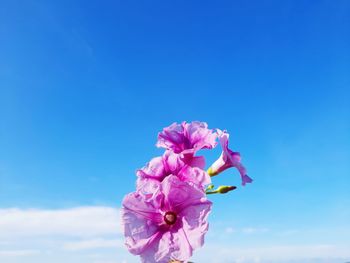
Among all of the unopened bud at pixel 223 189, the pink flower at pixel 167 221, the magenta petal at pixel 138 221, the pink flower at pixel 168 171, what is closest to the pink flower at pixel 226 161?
the unopened bud at pixel 223 189

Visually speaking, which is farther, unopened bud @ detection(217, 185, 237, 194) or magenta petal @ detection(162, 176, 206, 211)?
unopened bud @ detection(217, 185, 237, 194)

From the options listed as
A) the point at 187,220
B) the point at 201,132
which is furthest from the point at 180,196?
the point at 201,132

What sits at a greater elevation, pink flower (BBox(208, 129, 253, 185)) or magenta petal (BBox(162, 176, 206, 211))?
pink flower (BBox(208, 129, 253, 185))

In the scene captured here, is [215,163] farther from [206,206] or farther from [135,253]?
[135,253]

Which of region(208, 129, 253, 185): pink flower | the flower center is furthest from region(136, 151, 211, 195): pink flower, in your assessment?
region(208, 129, 253, 185): pink flower

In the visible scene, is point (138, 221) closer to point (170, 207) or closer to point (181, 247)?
point (170, 207)

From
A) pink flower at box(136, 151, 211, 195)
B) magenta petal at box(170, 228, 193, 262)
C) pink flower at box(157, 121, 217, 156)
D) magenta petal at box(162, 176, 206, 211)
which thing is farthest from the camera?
pink flower at box(157, 121, 217, 156)

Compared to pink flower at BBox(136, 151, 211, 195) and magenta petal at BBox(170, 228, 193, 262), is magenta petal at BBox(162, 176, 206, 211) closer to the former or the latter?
pink flower at BBox(136, 151, 211, 195)

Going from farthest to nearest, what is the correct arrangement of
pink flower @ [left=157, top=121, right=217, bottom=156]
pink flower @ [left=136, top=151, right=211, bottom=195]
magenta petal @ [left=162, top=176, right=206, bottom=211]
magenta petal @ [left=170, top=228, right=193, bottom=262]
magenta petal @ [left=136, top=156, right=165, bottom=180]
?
1. pink flower @ [left=157, top=121, right=217, bottom=156]
2. magenta petal @ [left=136, top=156, right=165, bottom=180]
3. pink flower @ [left=136, top=151, right=211, bottom=195]
4. magenta petal @ [left=162, top=176, right=206, bottom=211]
5. magenta petal @ [left=170, top=228, right=193, bottom=262]
